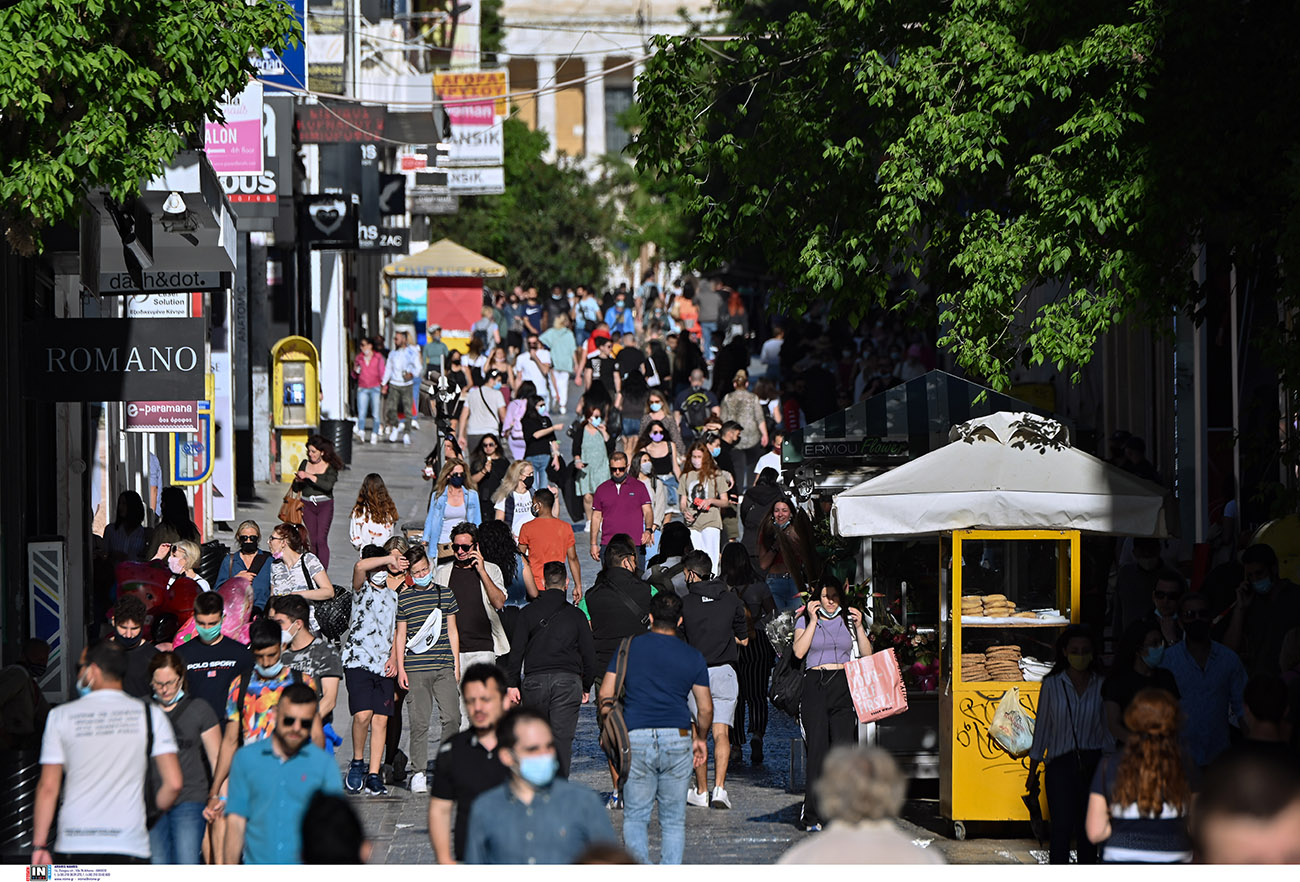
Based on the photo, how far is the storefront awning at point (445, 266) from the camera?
39844mm

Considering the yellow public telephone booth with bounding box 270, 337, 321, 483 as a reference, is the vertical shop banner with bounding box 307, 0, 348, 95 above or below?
above

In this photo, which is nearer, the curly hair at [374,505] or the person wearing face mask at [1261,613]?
the person wearing face mask at [1261,613]

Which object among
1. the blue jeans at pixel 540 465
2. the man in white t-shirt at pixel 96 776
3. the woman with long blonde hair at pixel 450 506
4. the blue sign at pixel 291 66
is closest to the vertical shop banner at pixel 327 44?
the blue sign at pixel 291 66

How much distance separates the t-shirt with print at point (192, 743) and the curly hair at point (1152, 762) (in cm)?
426

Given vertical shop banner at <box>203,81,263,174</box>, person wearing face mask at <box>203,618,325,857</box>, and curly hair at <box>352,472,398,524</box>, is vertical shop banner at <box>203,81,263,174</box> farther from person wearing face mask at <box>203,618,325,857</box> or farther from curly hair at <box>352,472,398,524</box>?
person wearing face mask at <box>203,618,325,857</box>

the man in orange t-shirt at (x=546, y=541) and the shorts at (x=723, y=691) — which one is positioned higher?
the man in orange t-shirt at (x=546, y=541)

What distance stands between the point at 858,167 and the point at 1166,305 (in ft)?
9.23

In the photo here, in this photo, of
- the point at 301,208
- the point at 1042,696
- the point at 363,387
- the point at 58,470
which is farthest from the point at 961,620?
the point at 363,387

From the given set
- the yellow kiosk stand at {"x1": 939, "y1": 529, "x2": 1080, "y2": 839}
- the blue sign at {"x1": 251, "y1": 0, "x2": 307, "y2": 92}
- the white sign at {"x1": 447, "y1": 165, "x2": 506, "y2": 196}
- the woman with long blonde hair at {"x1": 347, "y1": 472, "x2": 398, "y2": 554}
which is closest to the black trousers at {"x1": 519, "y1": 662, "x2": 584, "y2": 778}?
the yellow kiosk stand at {"x1": 939, "y1": 529, "x2": 1080, "y2": 839}

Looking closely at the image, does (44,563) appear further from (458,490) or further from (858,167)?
(858,167)

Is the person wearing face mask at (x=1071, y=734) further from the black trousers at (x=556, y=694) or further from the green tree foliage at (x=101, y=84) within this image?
the green tree foliage at (x=101, y=84)

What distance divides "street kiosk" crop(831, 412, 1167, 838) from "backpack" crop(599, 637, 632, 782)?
88.6 inches

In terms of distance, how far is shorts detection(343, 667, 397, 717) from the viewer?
12805 millimetres

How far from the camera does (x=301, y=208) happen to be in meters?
29.8
